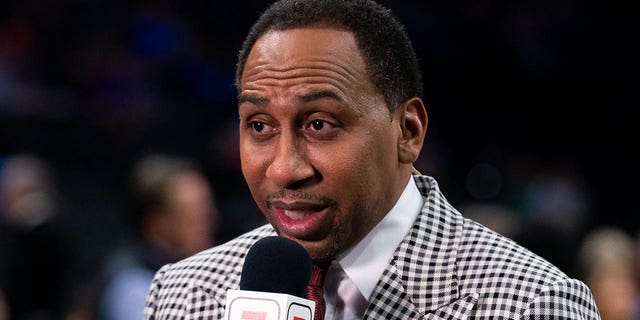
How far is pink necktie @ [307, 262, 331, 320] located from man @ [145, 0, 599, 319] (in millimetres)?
40

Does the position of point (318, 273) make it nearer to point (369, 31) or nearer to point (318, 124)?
point (318, 124)

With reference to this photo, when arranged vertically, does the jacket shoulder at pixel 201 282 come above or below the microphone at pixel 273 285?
below

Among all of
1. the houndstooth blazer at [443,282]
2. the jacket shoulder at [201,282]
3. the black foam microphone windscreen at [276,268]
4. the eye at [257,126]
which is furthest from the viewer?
the jacket shoulder at [201,282]

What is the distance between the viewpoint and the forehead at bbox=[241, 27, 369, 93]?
6.45 ft

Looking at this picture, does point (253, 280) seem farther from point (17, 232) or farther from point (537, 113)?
point (537, 113)

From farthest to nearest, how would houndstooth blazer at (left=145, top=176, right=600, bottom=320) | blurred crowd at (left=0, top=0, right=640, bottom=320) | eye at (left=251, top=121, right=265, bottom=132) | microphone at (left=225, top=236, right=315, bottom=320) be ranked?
1. blurred crowd at (left=0, top=0, right=640, bottom=320)
2. eye at (left=251, top=121, right=265, bottom=132)
3. houndstooth blazer at (left=145, top=176, right=600, bottom=320)
4. microphone at (left=225, top=236, right=315, bottom=320)

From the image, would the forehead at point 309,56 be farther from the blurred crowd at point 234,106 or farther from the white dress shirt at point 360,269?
the blurred crowd at point 234,106

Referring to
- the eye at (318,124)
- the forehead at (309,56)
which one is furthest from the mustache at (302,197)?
the forehead at (309,56)

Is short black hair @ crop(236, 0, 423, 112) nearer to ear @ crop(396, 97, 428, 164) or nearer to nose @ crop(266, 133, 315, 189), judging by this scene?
ear @ crop(396, 97, 428, 164)

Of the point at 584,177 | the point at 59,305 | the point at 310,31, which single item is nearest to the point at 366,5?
the point at 310,31

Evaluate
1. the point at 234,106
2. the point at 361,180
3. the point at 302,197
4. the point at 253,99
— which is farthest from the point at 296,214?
the point at 234,106

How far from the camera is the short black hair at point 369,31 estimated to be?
2041 mm

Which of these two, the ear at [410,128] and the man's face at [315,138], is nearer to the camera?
the man's face at [315,138]

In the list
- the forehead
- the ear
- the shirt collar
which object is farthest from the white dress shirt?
the forehead
